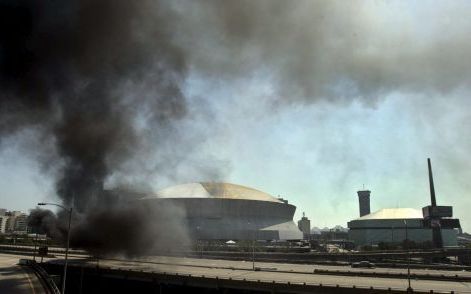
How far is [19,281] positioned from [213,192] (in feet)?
377

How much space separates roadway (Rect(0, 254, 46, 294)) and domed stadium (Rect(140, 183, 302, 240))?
85.8 m

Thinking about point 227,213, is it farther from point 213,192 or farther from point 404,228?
point 404,228

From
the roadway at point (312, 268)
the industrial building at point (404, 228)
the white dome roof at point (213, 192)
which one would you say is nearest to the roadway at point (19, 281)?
the roadway at point (312, 268)

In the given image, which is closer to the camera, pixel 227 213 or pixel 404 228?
pixel 227 213

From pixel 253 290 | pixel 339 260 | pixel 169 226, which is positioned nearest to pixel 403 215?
pixel 339 260

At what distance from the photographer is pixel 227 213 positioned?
511ft

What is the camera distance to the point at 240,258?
8819cm

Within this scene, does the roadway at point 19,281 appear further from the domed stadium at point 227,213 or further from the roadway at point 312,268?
the domed stadium at point 227,213

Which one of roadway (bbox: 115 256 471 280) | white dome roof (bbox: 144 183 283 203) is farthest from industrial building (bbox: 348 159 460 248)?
roadway (bbox: 115 256 471 280)

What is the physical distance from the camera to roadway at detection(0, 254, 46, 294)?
40.7 m

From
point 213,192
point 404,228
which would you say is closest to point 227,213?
point 213,192

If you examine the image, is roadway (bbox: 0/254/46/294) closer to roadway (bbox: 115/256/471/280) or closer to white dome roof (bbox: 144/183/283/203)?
roadway (bbox: 115/256/471/280)

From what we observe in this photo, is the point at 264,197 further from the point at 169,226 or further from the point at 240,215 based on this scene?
the point at 169,226

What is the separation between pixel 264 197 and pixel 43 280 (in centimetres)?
12870
